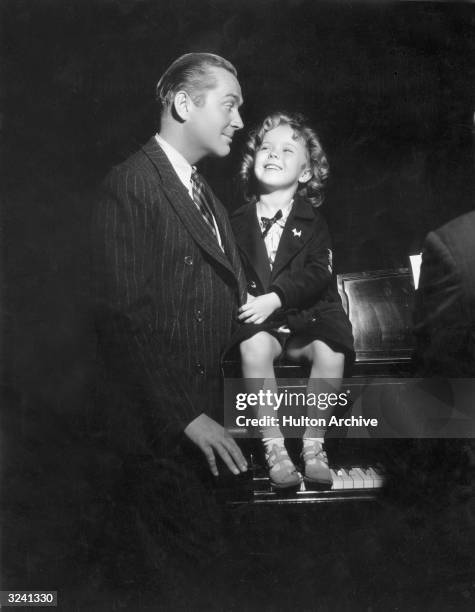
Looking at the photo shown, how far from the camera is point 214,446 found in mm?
2004

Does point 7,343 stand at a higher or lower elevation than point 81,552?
higher

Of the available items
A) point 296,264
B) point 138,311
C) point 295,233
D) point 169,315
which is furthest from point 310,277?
point 138,311

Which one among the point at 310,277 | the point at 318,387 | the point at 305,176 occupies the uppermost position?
the point at 305,176

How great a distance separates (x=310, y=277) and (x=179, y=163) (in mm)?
636

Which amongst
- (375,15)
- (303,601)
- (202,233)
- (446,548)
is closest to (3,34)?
(202,233)

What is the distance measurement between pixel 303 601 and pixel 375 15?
2241 millimetres

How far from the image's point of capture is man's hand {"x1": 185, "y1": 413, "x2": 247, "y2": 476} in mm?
1997

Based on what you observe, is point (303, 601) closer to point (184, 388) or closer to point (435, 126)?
point (184, 388)

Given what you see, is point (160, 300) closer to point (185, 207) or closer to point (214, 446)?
point (185, 207)

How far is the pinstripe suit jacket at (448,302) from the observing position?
81.7 inches

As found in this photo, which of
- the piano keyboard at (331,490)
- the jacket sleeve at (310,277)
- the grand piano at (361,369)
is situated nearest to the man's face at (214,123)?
the jacket sleeve at (310,277)

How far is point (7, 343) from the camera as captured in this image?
2.11 metres

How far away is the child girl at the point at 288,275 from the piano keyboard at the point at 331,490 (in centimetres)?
4

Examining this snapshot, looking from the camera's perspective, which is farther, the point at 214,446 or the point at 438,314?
the point at 438,314
